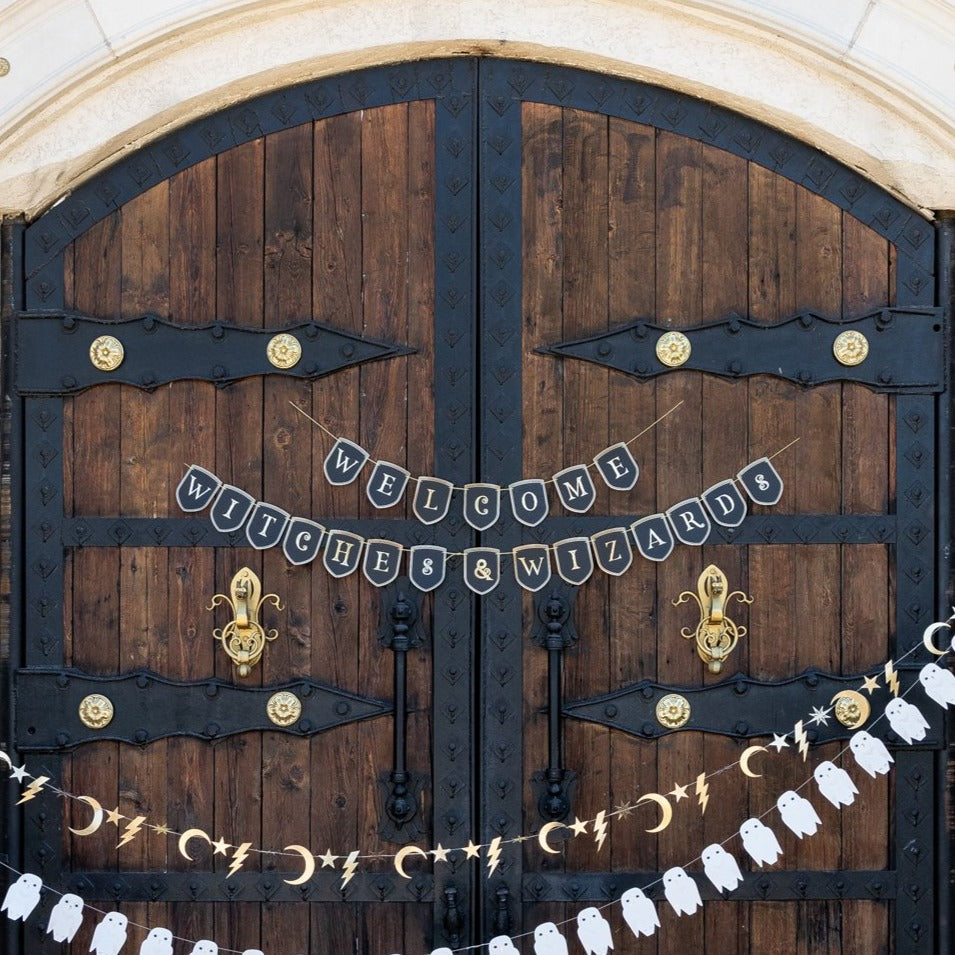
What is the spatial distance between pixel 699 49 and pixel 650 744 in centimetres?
153

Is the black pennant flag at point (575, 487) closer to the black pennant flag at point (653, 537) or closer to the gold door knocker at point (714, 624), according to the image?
the black pennant flag at point (653, 537)

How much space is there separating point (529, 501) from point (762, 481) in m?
0.52

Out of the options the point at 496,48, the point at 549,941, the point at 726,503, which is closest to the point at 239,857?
the point at 549,941

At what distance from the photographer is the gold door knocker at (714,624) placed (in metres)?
3.03

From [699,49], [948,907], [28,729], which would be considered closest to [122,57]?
[699,49]

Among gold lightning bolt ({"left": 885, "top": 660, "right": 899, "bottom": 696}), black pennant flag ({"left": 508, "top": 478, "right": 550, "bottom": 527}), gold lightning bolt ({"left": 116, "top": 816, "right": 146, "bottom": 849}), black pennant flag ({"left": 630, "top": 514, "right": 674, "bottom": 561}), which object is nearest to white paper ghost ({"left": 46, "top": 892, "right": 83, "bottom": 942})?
gold lightning bolt ({"left": 116, "top": 816, "right": 146, "bottom": 849})

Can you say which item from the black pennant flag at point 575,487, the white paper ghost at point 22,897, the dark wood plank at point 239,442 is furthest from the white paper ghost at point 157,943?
the black pennant flag at point 575,487

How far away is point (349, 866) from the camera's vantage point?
10.0 ft

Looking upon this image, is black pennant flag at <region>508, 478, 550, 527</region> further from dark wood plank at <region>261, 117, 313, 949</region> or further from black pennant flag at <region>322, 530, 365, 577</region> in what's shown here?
dark wood plank at <region>261, 117, 313, 949</region>

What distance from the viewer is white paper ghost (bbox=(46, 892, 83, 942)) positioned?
296cm

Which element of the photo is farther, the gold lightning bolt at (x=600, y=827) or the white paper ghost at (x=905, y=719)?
the gold lightning bolt at (x=600, y=827)

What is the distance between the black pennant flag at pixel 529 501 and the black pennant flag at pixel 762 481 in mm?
440

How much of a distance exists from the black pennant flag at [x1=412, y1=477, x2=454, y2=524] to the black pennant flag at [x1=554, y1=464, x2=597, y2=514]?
0.81 feet

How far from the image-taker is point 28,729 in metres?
3.04
